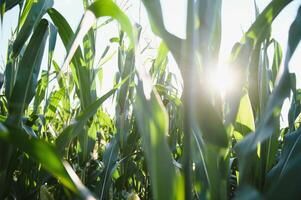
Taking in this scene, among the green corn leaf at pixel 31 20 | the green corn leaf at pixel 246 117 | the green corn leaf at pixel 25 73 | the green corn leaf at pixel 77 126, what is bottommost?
the green corn leaf at pixel 246 117

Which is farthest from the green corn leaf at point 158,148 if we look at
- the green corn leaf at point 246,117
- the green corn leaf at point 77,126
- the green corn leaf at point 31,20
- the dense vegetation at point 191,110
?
the green corn leaf at point 31,20

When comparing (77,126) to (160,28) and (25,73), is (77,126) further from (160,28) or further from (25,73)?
(160,28)

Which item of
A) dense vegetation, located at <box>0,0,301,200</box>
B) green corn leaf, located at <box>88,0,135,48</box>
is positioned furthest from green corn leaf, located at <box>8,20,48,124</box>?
green corn leaf, located at <box>88,0,135,48</box>

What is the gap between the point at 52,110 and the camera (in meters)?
1.60

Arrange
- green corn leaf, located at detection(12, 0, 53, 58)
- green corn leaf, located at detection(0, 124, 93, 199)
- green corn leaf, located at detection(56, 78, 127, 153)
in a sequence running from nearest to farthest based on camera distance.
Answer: green corn leaf, located at detection(0, 124, 93, 199), green corn leaf, located at detection(56, 78, 127, 153), green corn leaf, located at detection(12, 0, 53, 58)

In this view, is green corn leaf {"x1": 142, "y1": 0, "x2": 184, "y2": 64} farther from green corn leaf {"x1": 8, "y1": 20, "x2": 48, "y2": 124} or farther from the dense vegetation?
green corn leaf {"x1": 8, "y1": 20, "x2": 48, "y2": 124}

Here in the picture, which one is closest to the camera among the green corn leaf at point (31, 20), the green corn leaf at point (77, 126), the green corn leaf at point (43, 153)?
the green corn leaf at point (43, 153)

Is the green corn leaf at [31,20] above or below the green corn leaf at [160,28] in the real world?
above

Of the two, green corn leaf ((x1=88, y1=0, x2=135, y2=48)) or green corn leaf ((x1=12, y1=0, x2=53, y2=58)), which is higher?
green corn leaf ((x1=12, y1=0, x2=53, y2=58))

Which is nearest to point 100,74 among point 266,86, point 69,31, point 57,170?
point 69,31

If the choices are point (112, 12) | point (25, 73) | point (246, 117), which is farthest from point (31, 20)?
point (246, 117)

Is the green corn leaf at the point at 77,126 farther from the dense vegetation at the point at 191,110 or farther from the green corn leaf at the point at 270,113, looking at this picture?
the green corn leaf at the point at 270,113

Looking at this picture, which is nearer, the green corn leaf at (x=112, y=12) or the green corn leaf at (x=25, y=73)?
the green corn leaf at (x=112, y=12)

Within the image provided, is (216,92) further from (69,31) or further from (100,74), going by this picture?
(100,74)
